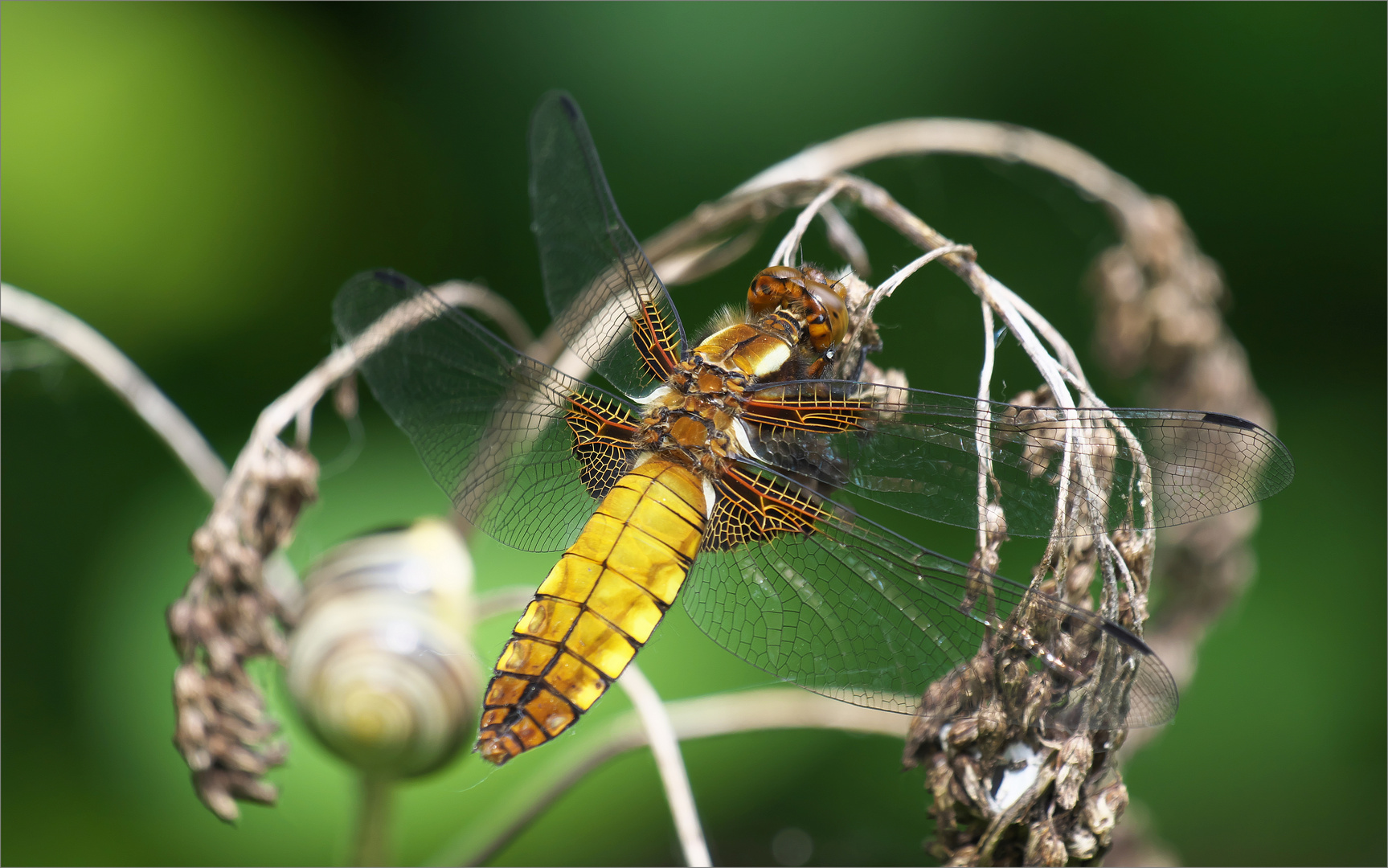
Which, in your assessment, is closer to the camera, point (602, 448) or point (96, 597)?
point (602, 448)

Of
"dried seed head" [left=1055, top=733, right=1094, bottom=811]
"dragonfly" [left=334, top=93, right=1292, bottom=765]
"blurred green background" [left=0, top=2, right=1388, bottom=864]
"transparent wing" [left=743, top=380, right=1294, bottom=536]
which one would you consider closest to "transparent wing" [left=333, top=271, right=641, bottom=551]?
"dragonfly" [left=334, top=93, right=1292, bottom=765]

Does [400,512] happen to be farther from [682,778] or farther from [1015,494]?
[1015,494]

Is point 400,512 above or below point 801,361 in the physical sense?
above

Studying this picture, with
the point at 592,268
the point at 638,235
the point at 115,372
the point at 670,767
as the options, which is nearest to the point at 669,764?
the point at 670,767

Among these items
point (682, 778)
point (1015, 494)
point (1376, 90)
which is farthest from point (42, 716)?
point (1376, 90)

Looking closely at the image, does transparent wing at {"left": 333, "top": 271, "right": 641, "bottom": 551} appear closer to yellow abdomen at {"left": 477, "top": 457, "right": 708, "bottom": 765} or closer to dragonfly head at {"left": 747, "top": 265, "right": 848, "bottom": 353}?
yellow abdomen at {"left": 477, "top": 457, "right": 708, "bottom": 765}

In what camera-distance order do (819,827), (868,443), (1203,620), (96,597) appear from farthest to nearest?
1. (96,597)
2. (819,827)
3. (1203,620)
4. (868,443)

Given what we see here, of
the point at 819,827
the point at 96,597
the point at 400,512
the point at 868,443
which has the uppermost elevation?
the point at 400,512

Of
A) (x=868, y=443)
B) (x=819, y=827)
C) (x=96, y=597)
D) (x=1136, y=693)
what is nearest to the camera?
(x=1136, y=693)
